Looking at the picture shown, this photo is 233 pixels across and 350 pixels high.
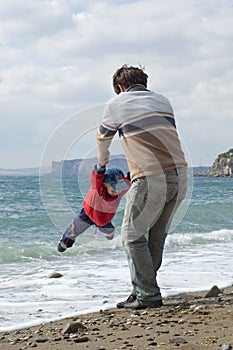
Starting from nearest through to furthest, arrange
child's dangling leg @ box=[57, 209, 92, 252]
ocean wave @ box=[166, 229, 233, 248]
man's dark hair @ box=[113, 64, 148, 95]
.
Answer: man's dark hair @ box=[113, 64, 148, 95] → child's dangling leg @ box=[57, 209, 92, 252] → ocean wave @ box=[166, 229, 233, 248]

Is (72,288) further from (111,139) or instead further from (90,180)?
(111,139)

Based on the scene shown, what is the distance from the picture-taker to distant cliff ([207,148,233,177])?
8862 cm

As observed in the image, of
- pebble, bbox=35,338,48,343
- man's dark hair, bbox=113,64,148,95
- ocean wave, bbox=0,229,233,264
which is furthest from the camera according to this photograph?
ocean wave, bbox=0,229,233,264

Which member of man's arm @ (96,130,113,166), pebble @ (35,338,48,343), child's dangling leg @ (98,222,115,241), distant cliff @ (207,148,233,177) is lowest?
pebble @ (35,338,48,343)

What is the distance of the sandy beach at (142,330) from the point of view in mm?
3744

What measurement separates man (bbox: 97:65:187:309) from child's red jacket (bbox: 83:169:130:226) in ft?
1.03

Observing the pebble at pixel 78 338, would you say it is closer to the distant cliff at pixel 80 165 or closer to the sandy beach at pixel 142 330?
the sandy beach at pixel 142 330

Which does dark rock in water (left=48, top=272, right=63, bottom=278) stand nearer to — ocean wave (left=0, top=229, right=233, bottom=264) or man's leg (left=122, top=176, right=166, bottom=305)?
ocean wave (left=0, top=229, right=233, bottom=264)

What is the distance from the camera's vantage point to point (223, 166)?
91.4 meters

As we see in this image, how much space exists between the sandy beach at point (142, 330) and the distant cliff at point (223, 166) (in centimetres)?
8259

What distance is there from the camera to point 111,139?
16.0ft

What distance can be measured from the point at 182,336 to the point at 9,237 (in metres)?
10.9

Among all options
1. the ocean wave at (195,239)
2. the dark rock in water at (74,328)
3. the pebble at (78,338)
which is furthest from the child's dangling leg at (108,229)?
the ocean wave at (195,239)

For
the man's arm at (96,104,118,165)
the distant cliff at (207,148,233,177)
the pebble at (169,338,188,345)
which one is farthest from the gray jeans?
the distant cliff at (207,148,233,177)
